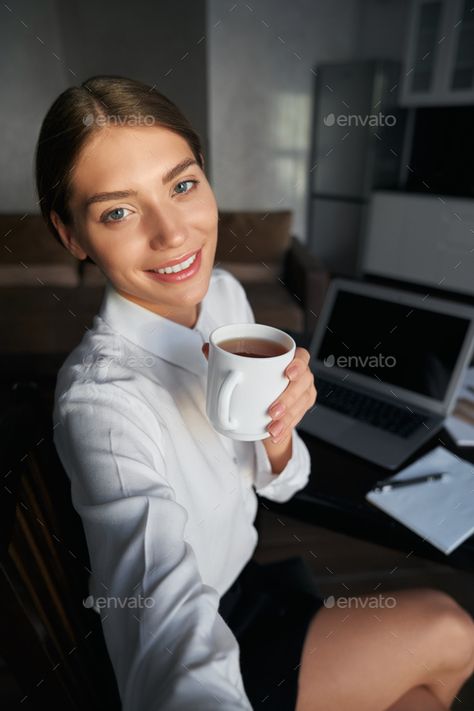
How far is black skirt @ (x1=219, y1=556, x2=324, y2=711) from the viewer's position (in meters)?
0.69

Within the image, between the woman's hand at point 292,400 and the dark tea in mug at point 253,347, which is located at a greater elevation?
the dark tea in mug at point 253,347

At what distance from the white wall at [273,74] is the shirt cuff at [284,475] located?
397 centimetres

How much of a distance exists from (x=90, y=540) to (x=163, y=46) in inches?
175

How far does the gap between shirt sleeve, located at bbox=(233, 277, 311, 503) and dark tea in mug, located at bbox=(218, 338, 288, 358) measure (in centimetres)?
30

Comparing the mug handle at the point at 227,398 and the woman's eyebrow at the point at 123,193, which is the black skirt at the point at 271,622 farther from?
the woman's eyebrow at the point at 123,193

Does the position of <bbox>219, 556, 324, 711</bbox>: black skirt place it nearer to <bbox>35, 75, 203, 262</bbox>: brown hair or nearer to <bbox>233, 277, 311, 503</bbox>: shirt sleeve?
<bbox>233, 277, 311, 503</bbox>: shirt sleeve

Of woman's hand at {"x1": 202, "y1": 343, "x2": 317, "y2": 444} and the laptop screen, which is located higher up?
woman's hand at {"x1": 202, "y1": 343, "x2": 317, "y2": 444}

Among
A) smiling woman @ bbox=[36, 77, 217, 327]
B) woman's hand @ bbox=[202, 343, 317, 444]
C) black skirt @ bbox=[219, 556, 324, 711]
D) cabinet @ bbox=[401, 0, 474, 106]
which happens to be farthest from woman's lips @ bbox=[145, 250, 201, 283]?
cabinet @ bbox=[401, 0, 474, 106]

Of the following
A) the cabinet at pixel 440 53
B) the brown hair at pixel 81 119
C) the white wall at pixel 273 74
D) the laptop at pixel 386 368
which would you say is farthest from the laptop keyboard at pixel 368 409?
the cabinet at pixel 440 53

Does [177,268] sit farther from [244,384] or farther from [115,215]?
[244,384]

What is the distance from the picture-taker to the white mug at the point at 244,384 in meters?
0.53

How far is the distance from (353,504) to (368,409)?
1.03 feet

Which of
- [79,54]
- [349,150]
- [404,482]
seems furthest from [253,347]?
[79,54]

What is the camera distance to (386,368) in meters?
1.10
